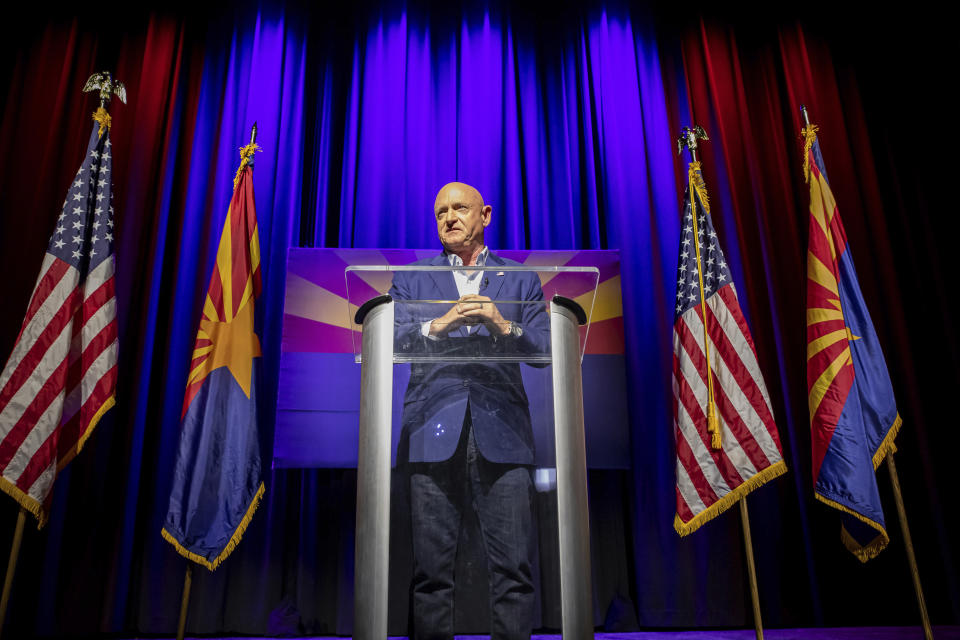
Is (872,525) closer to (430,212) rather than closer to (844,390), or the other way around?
(844,390)

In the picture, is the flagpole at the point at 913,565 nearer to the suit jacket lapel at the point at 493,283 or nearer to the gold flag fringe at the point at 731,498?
the gold flag fringe at the point at 731,498

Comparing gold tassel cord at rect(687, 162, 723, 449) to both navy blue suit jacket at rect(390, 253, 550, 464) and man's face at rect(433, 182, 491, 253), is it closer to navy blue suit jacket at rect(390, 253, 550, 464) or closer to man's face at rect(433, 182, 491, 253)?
man's face at rect(433, 182, 491, 253)

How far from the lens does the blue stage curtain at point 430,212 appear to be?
322cm

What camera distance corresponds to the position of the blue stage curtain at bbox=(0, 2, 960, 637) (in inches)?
127

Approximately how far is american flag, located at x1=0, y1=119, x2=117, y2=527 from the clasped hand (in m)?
2.01

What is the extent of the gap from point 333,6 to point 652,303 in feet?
9.24

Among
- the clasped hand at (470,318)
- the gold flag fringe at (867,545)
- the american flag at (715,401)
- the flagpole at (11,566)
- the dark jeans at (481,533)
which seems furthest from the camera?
the american flag at (715,401)

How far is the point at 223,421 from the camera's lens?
2945mm

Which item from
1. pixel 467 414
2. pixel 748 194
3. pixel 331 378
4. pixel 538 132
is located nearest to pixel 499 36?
pixel 538 132

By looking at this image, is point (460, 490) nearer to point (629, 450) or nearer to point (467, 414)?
point (467, 414)

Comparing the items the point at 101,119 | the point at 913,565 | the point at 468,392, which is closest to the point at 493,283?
the point at 468,392

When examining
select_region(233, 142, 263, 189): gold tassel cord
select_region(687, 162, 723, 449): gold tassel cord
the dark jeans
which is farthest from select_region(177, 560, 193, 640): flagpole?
select_region(687, 162, 723, 449): gold tassel cord

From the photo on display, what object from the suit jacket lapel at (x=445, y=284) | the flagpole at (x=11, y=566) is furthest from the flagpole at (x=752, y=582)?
the flagpole at (x=11, y=566)

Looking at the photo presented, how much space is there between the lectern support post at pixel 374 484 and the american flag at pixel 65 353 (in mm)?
1814
